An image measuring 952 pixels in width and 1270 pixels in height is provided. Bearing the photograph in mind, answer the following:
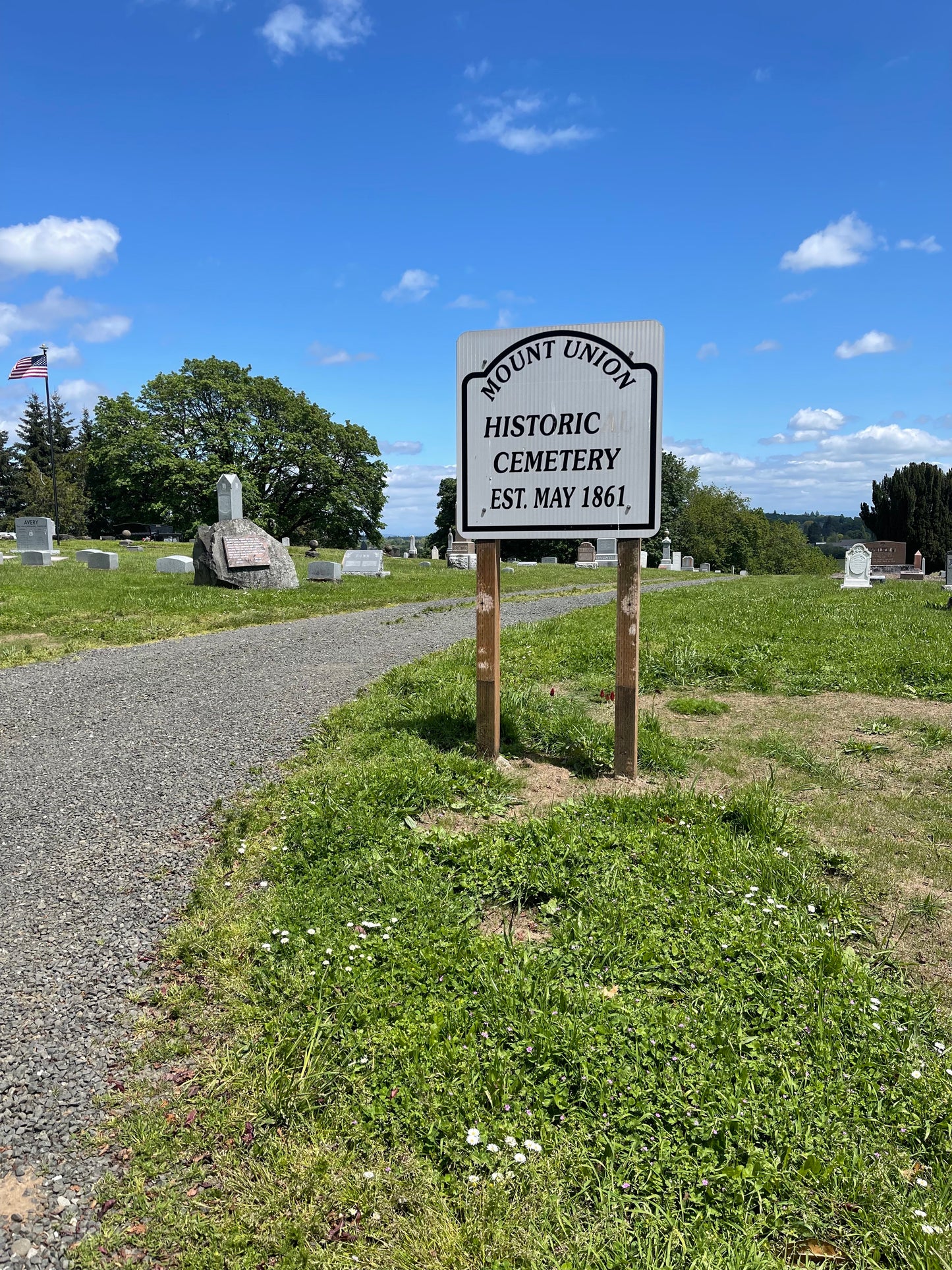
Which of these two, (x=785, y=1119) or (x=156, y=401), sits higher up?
(x=156, y=401)

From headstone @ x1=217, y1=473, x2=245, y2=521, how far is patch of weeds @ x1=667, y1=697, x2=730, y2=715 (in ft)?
53.2

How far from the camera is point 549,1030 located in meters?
2.40

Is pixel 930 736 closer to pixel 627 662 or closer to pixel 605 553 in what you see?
pixel 627 662

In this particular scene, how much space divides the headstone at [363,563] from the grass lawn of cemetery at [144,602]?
0.89 m

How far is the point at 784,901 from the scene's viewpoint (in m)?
3.20

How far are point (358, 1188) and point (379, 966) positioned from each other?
83 centimetres

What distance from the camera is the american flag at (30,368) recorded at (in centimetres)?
3294

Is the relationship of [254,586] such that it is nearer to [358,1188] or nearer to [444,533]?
[358,1188]

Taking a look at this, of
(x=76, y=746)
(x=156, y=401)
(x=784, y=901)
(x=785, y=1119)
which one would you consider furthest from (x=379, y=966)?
(x=156, y=401)

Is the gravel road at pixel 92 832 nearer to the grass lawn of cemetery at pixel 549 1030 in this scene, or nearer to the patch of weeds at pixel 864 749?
the grass lawn of cemetery at pixel 549 1030

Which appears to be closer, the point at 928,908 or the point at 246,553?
the point at 928,908

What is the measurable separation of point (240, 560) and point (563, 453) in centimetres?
1284

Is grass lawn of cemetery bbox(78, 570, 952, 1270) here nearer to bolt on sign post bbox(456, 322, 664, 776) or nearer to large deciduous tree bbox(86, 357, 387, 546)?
bolt on sign post bbox(456, 322, 664, 776)

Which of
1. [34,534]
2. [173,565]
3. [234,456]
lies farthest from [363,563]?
[234,456]
